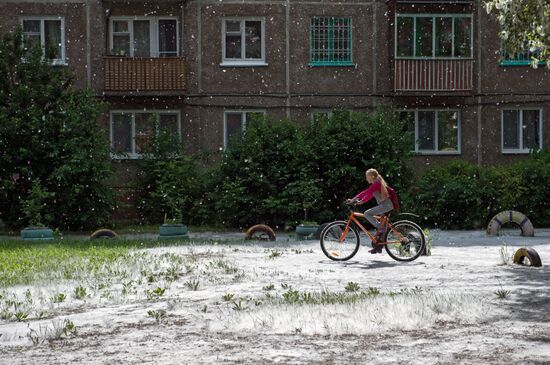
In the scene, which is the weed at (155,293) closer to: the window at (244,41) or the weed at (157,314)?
the weed at (157,314)

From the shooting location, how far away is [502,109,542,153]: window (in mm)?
33344

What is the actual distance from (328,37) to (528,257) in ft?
61.9

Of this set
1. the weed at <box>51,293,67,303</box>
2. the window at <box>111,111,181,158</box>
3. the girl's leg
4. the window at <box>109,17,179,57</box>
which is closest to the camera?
the weed at <box>51,293,67,303</box>

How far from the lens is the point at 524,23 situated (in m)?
16.0

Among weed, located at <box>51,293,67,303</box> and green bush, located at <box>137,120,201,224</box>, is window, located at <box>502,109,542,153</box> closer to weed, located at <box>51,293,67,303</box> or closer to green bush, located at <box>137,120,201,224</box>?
green bush, located at <box>137,120,201,224</box>

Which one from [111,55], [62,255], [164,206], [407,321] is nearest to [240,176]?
[164,206]

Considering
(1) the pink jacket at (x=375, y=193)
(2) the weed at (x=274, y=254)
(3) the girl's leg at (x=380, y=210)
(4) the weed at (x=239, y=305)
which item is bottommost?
(2) the weed at (x=274, y=254)

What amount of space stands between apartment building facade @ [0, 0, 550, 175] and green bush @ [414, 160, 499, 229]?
17.9ft

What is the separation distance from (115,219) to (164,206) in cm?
247

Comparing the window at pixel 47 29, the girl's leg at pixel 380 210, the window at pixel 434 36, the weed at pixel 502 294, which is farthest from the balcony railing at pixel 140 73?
the weed at pixel 502 294

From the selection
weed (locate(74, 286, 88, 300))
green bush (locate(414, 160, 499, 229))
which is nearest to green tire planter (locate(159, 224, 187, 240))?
green bush (locate(414, 160, 499, 229))

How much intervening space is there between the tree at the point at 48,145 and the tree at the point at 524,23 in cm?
1355

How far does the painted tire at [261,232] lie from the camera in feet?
71.9

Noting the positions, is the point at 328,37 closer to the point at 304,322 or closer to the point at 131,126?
the point at 131,126
